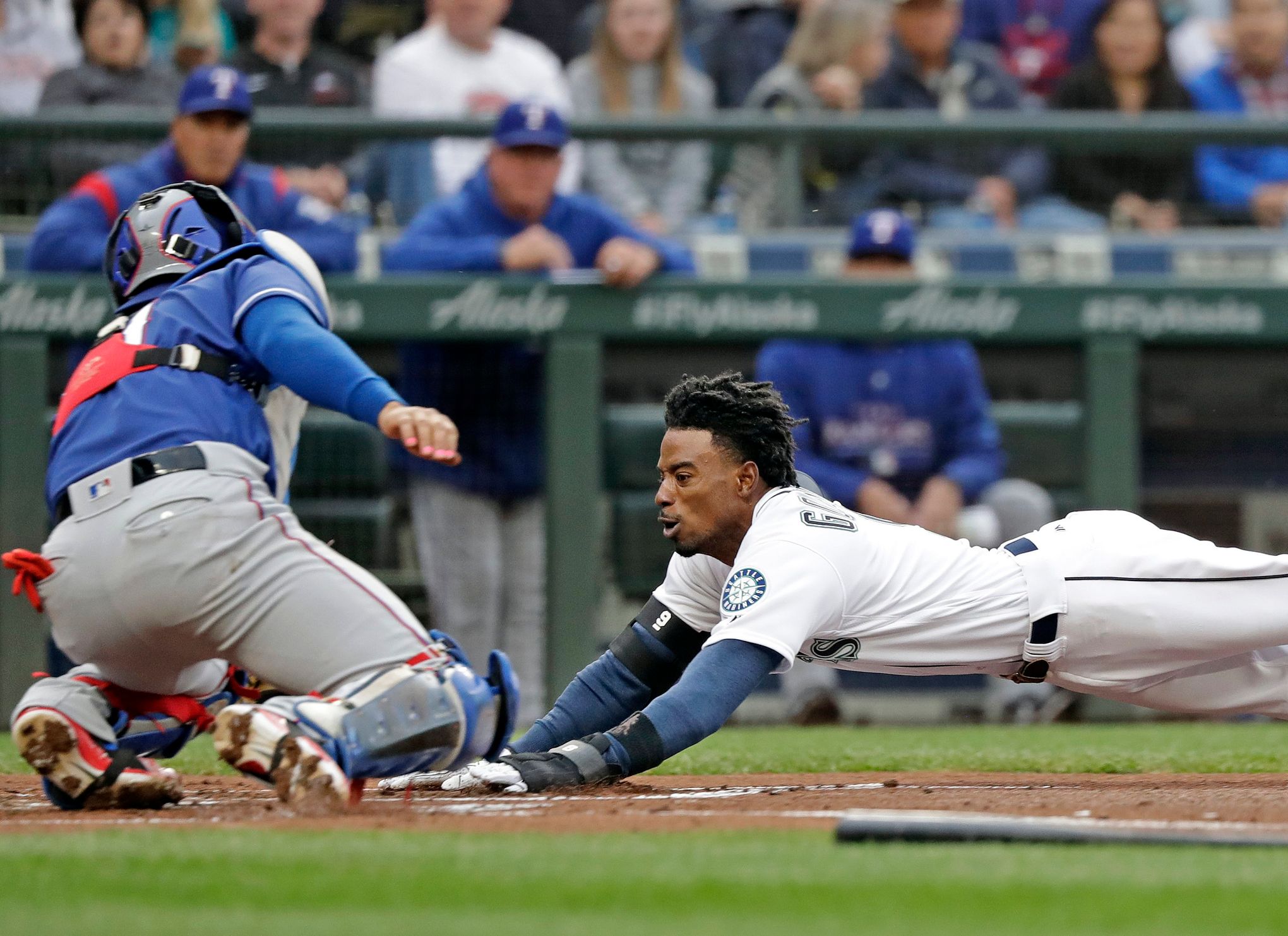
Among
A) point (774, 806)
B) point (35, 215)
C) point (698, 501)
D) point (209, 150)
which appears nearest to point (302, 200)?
point (209, 150)

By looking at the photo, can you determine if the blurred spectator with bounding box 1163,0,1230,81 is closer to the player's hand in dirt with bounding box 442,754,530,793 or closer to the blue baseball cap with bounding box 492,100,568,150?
the blue baseball cap with bounding box 492,100,568,150

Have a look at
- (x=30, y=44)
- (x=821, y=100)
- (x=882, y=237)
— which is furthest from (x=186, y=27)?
(x=882, y=237)

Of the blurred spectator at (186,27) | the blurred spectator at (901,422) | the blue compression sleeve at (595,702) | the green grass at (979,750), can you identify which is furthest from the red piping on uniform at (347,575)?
the blurred spectator at (186,27)

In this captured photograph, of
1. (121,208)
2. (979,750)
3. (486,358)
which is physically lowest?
(979,750)

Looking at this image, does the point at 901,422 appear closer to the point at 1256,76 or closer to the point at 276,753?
the point at 1256,76

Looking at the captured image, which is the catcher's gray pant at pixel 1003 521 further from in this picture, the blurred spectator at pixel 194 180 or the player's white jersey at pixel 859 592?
the player's white jersey at pixel 859 592

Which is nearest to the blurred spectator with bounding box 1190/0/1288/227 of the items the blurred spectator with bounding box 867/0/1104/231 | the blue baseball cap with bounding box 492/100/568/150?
the blurred spectator with bounding box 867/0/1104/231

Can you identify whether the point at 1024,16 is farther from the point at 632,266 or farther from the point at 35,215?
the point at 35,215
